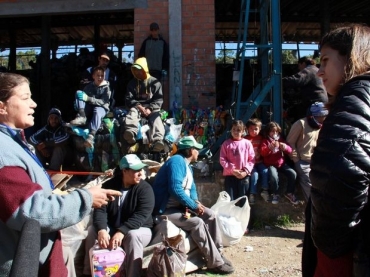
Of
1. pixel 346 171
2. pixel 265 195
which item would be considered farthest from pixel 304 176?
pixel 346 171

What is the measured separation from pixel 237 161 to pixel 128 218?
2.14m

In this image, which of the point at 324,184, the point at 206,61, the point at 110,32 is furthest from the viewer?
the point at 110,32

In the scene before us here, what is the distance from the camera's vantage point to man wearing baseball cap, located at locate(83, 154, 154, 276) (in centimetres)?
464

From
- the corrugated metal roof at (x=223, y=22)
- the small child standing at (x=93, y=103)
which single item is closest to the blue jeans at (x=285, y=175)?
the small child standing at (x=93, y=103)

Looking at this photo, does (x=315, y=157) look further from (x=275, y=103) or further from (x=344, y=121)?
(x=275, y=103)

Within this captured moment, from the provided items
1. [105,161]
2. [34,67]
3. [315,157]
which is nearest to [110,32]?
[34,67]

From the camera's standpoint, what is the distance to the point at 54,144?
702 centimetres

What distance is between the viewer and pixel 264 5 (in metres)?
7.89

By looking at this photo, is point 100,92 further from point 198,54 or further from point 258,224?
point 258,224

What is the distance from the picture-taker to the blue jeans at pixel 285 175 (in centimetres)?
657

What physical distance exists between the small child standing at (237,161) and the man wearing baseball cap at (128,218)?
1.81m

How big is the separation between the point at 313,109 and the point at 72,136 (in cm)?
336

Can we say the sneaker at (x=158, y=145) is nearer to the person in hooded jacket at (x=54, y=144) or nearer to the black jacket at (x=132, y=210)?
the person in hooded jacket at (x=54, y=144)

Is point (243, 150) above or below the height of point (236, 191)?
above
